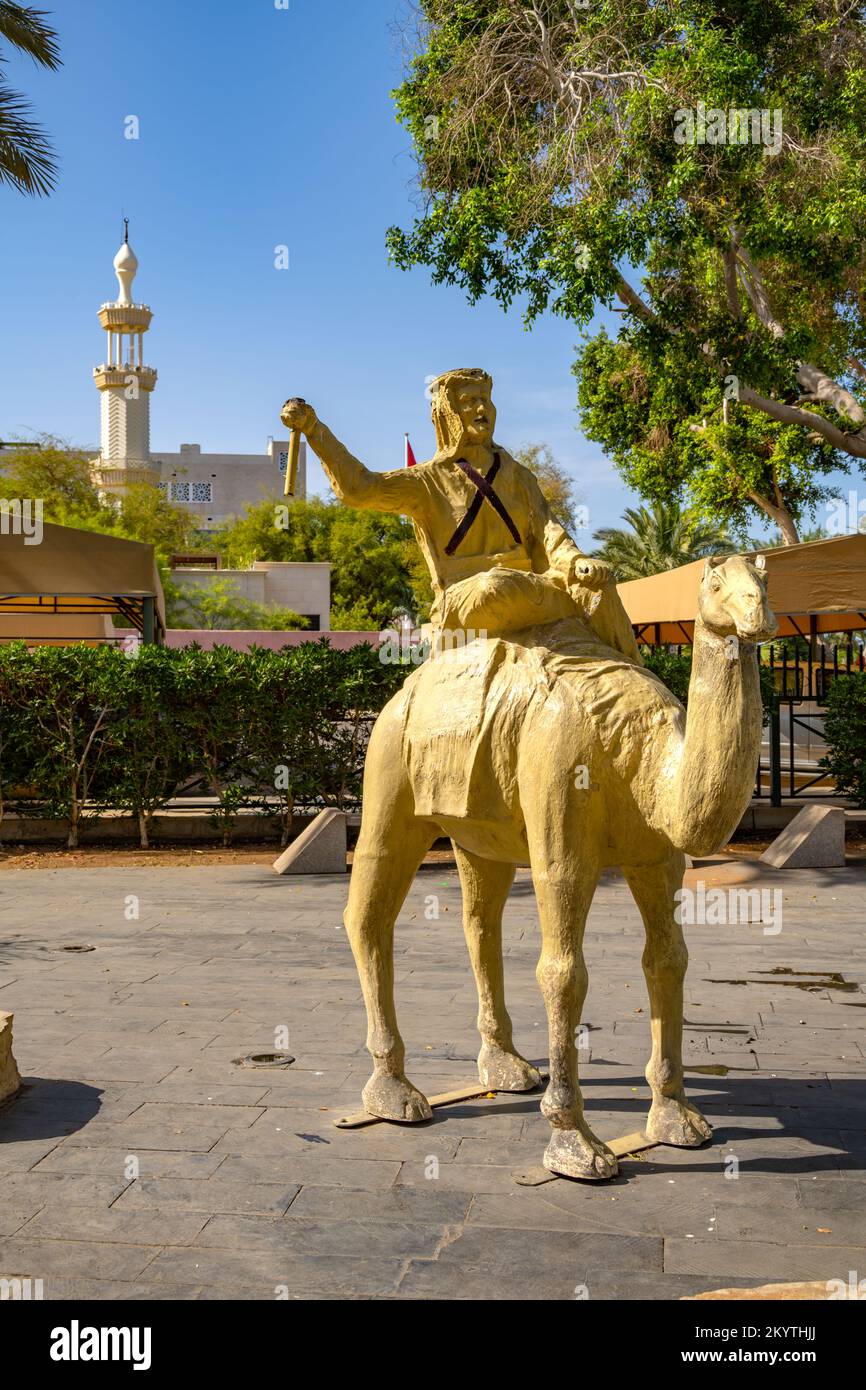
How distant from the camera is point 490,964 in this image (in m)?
5.20

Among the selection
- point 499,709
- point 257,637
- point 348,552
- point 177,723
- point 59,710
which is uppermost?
point 348,552

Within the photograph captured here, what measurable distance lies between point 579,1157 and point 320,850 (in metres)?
7.60

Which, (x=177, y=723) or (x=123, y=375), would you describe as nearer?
(x=177, y=723)

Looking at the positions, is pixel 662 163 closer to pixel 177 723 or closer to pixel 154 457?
pixel 177 723

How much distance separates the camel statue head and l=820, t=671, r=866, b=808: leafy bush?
10265mm

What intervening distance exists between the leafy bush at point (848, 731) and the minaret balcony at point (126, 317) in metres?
63.1

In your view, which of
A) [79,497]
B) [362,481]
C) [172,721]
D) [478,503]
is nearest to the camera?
[362,481]

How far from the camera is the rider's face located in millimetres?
5113

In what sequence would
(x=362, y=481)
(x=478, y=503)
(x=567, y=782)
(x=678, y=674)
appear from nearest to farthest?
(x=567, y=782) → (x=362, y=481) → (x=478, y=503) → (x=678, y=674)

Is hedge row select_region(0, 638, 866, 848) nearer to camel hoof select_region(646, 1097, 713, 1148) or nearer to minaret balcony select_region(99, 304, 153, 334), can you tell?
camel hoof select_region(646, 1097, 713, 1148)

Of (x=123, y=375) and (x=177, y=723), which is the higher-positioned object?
(x=123, y=375)

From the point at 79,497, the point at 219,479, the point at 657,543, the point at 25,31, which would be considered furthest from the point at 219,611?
the point at 219,479

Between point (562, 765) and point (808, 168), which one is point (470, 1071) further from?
point (808, 168)

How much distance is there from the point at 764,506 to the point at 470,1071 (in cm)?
1881
